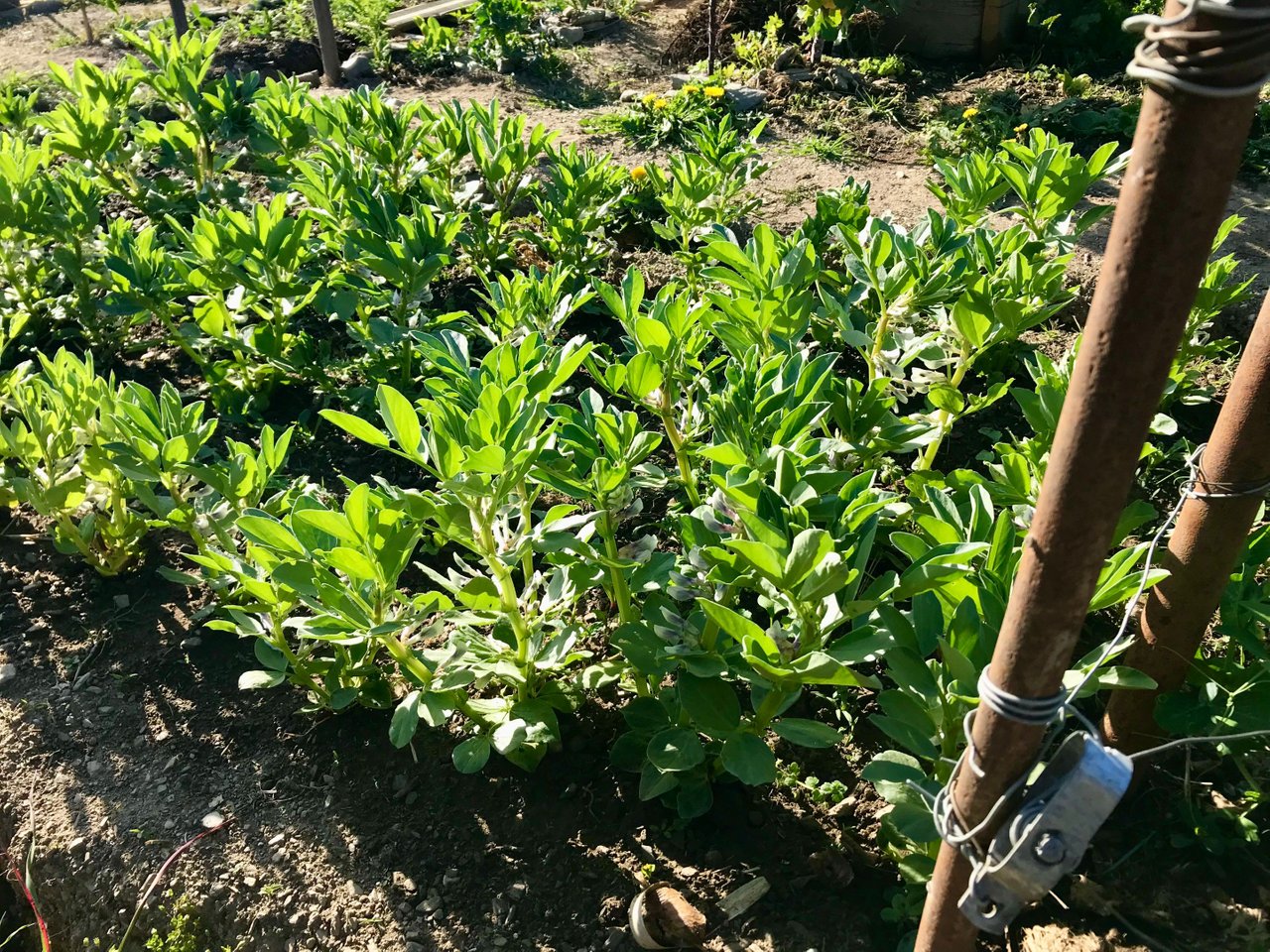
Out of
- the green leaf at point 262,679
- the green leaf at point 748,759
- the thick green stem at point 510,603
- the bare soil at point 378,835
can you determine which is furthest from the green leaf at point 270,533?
the green leaf at point 748,759

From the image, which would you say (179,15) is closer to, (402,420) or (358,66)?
(358,66)

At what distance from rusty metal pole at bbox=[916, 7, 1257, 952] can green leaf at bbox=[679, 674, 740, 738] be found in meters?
0.63

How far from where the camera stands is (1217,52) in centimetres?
102

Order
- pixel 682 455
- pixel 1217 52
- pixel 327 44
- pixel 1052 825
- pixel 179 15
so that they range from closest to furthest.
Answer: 1. pixel 1217 52
2. pixel 1052 825
3. pixel 682 455
4. pixel 179 15
5. pixel 327 44

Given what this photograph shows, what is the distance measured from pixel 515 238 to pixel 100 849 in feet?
9.38

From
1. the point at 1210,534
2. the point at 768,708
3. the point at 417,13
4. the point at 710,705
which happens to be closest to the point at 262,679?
the point at 710,705

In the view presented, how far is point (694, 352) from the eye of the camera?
2.61 metres

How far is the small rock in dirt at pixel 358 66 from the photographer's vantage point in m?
7.60

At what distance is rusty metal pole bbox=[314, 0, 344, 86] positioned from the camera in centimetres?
677

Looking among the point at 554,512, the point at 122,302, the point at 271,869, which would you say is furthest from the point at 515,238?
the point at 271,869

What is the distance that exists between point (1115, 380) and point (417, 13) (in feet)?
30.7

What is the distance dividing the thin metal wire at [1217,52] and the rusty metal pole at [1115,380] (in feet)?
0.06

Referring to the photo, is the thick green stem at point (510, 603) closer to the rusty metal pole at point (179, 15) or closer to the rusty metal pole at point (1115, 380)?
the rusty metal pole at point (1115, 380)

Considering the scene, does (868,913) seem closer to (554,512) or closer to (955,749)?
(955,749)
